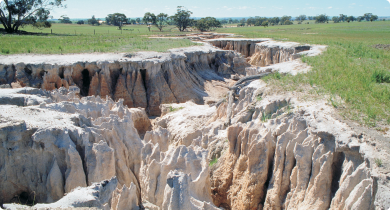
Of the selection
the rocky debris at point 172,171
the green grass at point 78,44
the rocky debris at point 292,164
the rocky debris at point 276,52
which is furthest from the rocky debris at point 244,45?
the rocky debris at point 172,171

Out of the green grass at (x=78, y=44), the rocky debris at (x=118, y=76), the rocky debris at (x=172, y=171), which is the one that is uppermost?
the green grass at (x=78, y=44)

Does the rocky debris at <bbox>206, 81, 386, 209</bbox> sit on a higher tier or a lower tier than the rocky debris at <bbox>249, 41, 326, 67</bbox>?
lower

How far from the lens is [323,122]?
6.72m

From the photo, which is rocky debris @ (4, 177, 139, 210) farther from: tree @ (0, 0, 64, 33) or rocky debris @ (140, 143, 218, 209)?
tree @ (0, 0, 64, 33)

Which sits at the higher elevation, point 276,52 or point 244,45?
point 244,45

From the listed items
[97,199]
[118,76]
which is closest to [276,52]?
[118,76]

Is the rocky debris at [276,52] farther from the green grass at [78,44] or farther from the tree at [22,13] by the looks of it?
the tree at [22,13]

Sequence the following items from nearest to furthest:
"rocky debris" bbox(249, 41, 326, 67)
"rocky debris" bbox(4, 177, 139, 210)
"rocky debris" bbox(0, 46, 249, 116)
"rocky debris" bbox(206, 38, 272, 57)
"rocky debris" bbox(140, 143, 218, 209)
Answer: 1. "rocky debris" bbox(4, 177, 139, 210)
2. "rocky debris" bbox(140, 143, 218, 209)
3. "rocky debris" bbox(0, 46, 249, 116)
4. "rocky debris" bbox(249, 41, 326, 67)
5. "rocky debris" bbox(206, 38, 272, 57)

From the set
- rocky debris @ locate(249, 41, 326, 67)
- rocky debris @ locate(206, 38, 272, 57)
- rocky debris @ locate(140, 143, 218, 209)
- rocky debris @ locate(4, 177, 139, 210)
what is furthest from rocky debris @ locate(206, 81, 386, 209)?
rocky debris @ locate(206, 38, 272, 57)

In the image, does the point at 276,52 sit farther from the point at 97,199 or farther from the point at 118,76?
the point at 97,199

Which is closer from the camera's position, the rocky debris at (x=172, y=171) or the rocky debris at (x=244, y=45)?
the rocky debris at (x=172, y=171)

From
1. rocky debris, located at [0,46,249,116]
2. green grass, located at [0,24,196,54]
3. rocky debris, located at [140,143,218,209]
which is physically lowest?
rocky debris, located at [140,143,218,209]

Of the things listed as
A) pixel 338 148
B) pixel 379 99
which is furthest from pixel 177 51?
pixel 338 148

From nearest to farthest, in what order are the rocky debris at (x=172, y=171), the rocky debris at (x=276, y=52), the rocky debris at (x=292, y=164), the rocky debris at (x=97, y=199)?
the rocky debris at (x=97, y=199), the rocky debris at (x=292, y=164), the rocky debris at (x=172, y=171), the rocky debris at (x=276, y=52)
